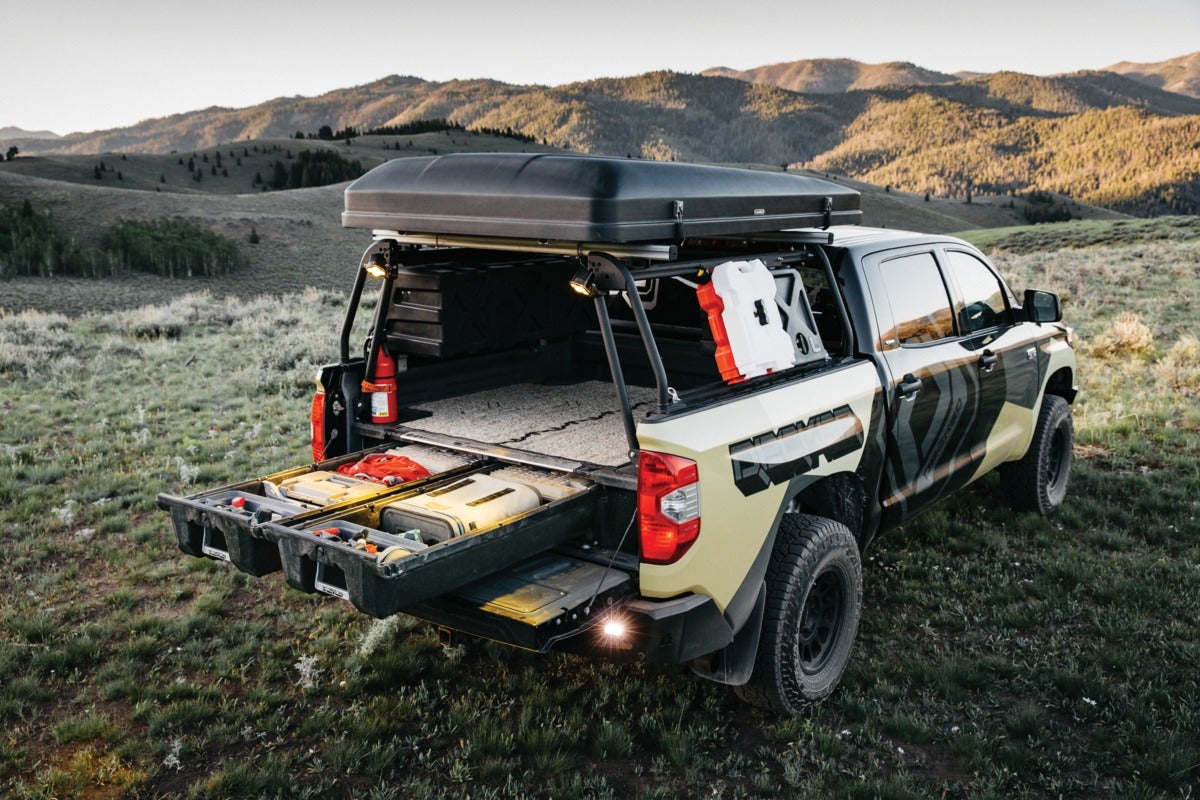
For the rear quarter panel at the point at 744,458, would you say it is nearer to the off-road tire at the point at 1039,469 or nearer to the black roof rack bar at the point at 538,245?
the black roof rack bar at the point at 538,245

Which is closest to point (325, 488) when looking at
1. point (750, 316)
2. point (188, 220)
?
point (750, 316)

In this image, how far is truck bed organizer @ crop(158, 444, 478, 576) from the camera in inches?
131

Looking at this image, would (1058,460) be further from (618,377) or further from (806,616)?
(618,377)

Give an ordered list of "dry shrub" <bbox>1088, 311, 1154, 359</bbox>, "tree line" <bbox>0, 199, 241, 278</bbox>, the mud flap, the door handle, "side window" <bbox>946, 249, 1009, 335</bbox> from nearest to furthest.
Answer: the mud flap < the door handle < "side window" <bbox>946, 249, 1009, 335</bbox> < "dry shrub" <bbox>1088, 311, 1154, 359</bbox> < "tree line" <bbox>0, 199, 241, 278</bbox>

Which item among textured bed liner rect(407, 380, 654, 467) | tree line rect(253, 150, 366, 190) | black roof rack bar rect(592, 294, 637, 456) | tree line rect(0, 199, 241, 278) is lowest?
tree line rect(0, 199, 241, 278)

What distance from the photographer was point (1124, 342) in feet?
39.4

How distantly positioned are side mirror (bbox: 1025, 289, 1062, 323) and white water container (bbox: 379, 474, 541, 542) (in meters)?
3.65

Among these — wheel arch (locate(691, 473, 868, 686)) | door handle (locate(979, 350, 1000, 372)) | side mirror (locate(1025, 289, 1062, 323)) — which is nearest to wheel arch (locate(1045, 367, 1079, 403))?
side mirror (locate(1025, 289, 1062, 323))

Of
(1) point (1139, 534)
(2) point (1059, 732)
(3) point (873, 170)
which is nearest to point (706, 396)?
(2) point (1059, 732)

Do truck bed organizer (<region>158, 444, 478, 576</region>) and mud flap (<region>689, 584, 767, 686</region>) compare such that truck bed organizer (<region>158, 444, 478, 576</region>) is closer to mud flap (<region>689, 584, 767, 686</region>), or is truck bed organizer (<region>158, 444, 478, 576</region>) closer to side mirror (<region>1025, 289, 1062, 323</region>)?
mud flap (<region>689, 584, 767, 686</region>)

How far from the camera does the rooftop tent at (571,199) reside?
10.9 ft

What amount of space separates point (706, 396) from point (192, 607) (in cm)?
327

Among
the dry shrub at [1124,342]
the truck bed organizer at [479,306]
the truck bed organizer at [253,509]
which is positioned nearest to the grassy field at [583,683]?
the truck bed organizer at [253,509]

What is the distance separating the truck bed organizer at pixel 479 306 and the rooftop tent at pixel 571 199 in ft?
1.94
